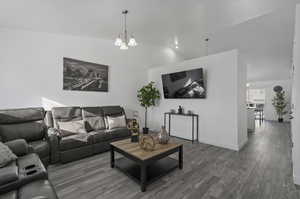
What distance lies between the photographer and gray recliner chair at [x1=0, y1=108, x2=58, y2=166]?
7.72 feet

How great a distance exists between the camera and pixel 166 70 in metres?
4.84

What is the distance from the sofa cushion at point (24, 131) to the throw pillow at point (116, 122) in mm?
1342

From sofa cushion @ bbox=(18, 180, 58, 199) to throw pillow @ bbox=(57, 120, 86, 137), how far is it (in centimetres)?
168

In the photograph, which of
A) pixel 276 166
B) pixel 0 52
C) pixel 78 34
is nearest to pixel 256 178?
pixel 276 166

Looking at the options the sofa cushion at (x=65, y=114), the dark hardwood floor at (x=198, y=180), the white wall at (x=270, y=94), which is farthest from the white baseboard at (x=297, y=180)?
the white wall at (x=270, y=94)

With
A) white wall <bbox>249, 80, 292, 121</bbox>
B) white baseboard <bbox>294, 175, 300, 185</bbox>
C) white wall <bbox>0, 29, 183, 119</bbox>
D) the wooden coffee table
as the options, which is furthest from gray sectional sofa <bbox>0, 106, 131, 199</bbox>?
white wall <bbox>249, 80, 292, 121</bbox>

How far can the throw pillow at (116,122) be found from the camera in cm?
353

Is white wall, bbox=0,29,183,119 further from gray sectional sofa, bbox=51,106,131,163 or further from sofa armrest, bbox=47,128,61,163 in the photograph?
sofa armrest, bbox=47,128,61,163

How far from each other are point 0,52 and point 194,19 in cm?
417

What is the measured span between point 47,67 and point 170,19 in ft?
10.3

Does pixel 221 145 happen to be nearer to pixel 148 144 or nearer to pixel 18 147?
pixel 148 144

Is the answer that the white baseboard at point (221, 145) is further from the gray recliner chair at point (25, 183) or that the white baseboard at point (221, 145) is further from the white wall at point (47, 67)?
the gray recliner chair at point (25, 183)

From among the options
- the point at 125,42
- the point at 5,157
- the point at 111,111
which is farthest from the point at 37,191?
the point at 111,111

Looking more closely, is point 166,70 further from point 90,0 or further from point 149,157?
point 149,157
